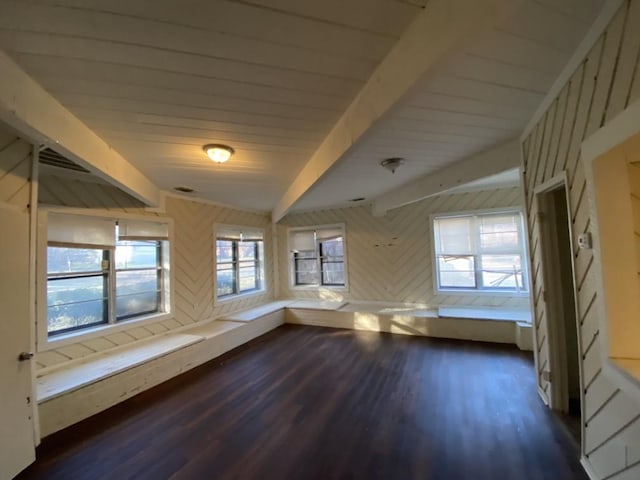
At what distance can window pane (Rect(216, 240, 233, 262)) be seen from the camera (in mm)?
4953

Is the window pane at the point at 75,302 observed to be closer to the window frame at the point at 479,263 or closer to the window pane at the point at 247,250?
the window pane at the point at 247,250

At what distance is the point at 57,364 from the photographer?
109 inches

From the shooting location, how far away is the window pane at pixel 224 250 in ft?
16.3

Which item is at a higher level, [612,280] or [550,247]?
[550,247]

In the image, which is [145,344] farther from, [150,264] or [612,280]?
[612,280]

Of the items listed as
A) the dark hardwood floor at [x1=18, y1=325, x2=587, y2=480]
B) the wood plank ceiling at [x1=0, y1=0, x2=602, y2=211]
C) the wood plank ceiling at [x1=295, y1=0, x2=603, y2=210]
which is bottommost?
the dark hardwood floor at [x1=18, y1=325, x2=587, y2=480]

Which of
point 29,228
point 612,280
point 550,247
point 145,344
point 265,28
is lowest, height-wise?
point 145,344

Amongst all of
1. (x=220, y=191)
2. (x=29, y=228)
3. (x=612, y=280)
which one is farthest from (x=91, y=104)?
(x=612, y=280)

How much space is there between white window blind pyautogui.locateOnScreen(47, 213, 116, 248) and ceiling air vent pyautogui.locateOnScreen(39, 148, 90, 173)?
1.76 ft

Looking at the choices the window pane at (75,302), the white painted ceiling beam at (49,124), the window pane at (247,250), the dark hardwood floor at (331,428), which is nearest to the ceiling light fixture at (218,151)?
the white painted ceiling beam at (49,124)

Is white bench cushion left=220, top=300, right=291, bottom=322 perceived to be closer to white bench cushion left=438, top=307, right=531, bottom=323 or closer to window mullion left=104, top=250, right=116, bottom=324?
window mullion left=104, top=250, right=116, bottom=324

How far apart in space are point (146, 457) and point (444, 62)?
3.07 metres

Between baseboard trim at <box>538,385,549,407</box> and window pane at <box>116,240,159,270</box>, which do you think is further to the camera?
window pane at <box>116,240,159,270</box>

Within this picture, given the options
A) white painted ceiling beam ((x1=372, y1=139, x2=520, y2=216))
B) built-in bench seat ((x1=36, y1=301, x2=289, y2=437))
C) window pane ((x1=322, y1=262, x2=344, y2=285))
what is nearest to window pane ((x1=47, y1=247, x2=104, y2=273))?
built-in bench seat ((x1=36, y1=301, x2=289, y2=437))
